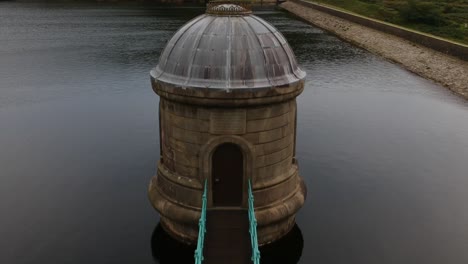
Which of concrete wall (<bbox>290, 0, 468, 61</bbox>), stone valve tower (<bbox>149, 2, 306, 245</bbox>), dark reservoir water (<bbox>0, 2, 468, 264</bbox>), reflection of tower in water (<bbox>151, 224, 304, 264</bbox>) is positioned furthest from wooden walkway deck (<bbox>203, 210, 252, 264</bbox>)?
concrete wall (<bbox>290, 0, 468, 61</bbox>)

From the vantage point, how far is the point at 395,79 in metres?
38.6

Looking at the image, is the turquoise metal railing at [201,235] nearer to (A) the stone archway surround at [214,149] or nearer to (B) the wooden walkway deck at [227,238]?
Result: (B) the wooden walkway deck at [227,238]

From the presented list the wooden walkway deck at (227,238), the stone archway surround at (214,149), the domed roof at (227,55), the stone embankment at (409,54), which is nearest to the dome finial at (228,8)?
the domed roof at (227,55)

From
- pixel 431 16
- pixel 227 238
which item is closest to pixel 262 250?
pixel 227 238

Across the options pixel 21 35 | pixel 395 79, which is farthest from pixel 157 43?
pixel 395 79

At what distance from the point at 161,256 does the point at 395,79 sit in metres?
31.4

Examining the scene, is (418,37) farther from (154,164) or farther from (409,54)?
(154,164)

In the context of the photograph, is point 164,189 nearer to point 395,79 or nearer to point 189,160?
point 189,160

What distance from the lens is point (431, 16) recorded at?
58.3 metres

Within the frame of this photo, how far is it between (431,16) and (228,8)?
56.2m

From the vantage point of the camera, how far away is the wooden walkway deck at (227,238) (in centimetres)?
1097

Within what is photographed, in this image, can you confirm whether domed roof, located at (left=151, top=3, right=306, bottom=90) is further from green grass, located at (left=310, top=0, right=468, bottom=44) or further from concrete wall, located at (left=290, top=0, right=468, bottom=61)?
green grass, located at (left=310, top=0, right=468, bottom=44)

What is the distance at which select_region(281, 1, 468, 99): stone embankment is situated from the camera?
121 feet

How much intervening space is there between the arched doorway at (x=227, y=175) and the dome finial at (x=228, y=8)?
145 inches
